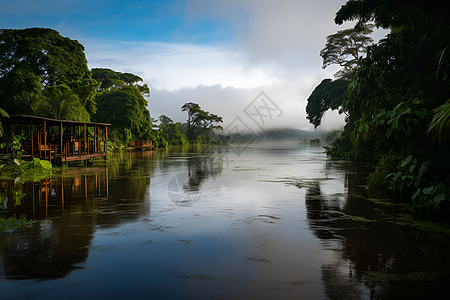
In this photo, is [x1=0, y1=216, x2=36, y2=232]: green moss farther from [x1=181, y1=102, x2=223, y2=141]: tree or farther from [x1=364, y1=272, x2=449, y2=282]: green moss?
[x1=181, y1=102, x2=223, y2=141]: tree

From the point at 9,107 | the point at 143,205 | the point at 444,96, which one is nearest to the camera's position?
the point at 444,96

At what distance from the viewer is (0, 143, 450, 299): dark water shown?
12.1ft

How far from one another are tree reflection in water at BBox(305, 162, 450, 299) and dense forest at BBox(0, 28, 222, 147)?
22836mm

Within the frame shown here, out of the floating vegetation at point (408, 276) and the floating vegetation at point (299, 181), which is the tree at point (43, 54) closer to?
the floating vegetation at point (299, 181)

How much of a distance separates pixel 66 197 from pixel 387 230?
7813 millimetres

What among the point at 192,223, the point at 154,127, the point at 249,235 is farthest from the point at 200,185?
the point at 154,127

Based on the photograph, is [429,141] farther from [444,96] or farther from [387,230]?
[387,230]

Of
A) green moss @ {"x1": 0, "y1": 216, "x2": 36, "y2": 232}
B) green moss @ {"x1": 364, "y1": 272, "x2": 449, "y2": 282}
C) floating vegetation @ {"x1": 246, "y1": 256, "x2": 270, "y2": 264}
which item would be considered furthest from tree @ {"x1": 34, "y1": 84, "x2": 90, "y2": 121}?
green moss @ {"x1": 364, "y1": 272, "x2": 449, "y2": 282}

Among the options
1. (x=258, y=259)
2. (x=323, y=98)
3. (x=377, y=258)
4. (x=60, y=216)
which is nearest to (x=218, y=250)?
(x=258, y=259)

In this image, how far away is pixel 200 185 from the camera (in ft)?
38.8

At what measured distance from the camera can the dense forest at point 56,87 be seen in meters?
26.0

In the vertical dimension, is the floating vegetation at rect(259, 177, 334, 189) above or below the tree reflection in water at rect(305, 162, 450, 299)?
above

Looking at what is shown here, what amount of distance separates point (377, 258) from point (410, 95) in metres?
4.66

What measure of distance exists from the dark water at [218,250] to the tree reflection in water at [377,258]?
0.01 m
